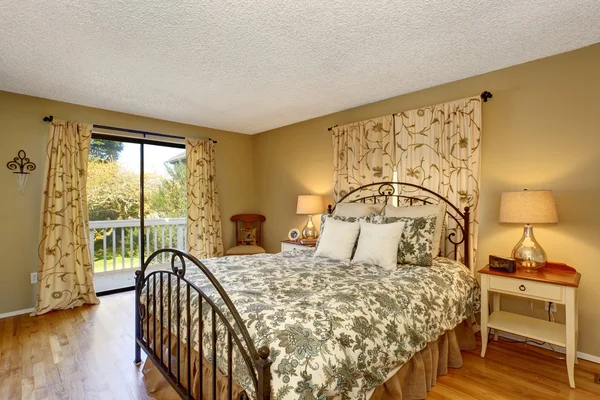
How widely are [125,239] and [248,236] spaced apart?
1.84 metres

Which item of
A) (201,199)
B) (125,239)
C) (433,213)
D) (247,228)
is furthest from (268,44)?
(125,239)

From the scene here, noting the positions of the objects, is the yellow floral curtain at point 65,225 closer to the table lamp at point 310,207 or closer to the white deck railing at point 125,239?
the white deck railing at point 125,239

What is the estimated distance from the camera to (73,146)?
3590 mm

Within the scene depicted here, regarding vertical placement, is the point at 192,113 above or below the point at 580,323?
above

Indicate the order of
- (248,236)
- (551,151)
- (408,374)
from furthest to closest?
(248,236) < (551,151) < (408,374)

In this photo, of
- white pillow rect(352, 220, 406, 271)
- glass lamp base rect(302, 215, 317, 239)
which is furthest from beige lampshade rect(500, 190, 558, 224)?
glass lamp base rect(302, 215, 317, 239)

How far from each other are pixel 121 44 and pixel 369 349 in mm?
2631

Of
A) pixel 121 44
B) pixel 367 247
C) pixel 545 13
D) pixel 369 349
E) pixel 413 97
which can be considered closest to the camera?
pixel 369 349

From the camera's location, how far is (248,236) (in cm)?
513

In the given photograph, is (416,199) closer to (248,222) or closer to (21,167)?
(248,222)

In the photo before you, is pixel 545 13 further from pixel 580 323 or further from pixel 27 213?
pixel 27 213

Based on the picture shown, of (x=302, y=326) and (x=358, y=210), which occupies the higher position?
(x=358, y=210)

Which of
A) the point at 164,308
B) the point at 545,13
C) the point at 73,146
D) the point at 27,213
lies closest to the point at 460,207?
the point at 545,13

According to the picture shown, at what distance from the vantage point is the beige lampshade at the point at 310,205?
13.2 ft
